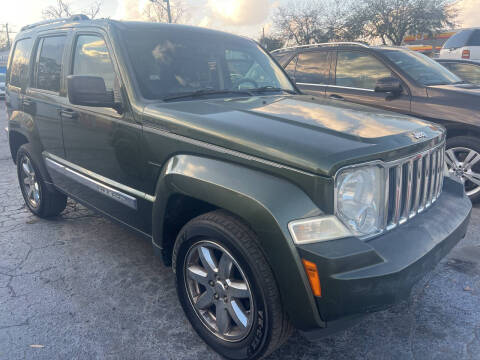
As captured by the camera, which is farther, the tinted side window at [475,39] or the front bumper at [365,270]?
the tinted side window at [475,39]

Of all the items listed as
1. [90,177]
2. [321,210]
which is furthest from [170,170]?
[90,177]

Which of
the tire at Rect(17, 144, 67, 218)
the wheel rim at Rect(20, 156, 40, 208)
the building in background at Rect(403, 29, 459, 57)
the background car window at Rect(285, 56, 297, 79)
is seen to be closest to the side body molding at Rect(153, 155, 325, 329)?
the tire at Rect(17, 144, 67, 218)

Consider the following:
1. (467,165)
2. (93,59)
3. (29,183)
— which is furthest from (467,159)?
(29,183)

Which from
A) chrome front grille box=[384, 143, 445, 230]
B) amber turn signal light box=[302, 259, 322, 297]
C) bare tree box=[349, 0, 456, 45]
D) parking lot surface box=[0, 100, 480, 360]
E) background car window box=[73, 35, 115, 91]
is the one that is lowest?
parking lot surface box=[0, 100, 480, 360]

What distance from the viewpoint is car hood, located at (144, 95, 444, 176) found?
182 cm

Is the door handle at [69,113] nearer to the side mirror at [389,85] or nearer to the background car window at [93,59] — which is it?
the background car window at [93,59]

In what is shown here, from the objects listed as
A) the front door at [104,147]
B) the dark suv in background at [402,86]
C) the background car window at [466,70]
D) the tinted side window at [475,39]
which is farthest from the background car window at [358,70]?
the tinted side window at [475,39]

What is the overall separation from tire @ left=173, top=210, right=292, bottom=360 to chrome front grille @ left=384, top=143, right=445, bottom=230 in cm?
67

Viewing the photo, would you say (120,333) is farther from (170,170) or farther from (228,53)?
(228,53)

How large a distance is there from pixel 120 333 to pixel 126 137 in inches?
49.1

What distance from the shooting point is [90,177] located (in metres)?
3.12

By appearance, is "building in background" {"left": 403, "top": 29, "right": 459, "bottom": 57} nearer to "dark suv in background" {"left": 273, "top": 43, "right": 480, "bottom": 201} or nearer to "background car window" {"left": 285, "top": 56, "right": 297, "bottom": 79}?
"background car window" {"left": 285, "top": 56, "right": 297, "bottom": 79}

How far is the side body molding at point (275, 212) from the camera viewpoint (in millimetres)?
1753

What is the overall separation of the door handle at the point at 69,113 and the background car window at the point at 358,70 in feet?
11.9
